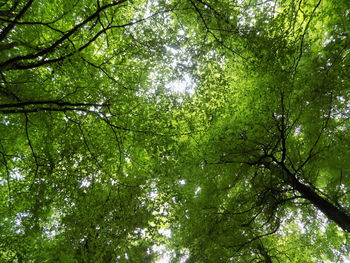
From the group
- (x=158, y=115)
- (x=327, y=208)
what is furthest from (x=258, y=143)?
(x=158, y=115)

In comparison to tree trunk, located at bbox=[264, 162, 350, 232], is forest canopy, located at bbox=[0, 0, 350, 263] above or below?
above

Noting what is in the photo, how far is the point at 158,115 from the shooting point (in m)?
4.48

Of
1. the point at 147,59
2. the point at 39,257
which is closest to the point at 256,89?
the point at 147,59

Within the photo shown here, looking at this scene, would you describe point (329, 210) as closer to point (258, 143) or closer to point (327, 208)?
point (327, 208)

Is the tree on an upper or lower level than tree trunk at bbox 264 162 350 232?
upper

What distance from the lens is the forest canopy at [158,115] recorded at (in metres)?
3.70

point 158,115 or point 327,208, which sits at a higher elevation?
point 158,115

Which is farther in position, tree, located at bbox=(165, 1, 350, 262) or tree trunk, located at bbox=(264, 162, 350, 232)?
tree, located at bbox=(165, 1, 350, 262)

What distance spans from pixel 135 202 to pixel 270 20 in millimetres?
4446

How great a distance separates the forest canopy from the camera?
12.1ft

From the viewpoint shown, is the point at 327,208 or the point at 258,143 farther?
the point at 258,143

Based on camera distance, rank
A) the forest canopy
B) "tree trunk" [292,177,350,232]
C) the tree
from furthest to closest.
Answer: the tree → "tree trunk" [292,177,350,232] → the forest canopy

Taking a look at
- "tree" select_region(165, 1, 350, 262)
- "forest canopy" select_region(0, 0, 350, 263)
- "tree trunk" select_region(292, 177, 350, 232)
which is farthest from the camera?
"tree" select_region(165, 1, 350, 262)

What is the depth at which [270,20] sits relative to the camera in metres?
3.49
